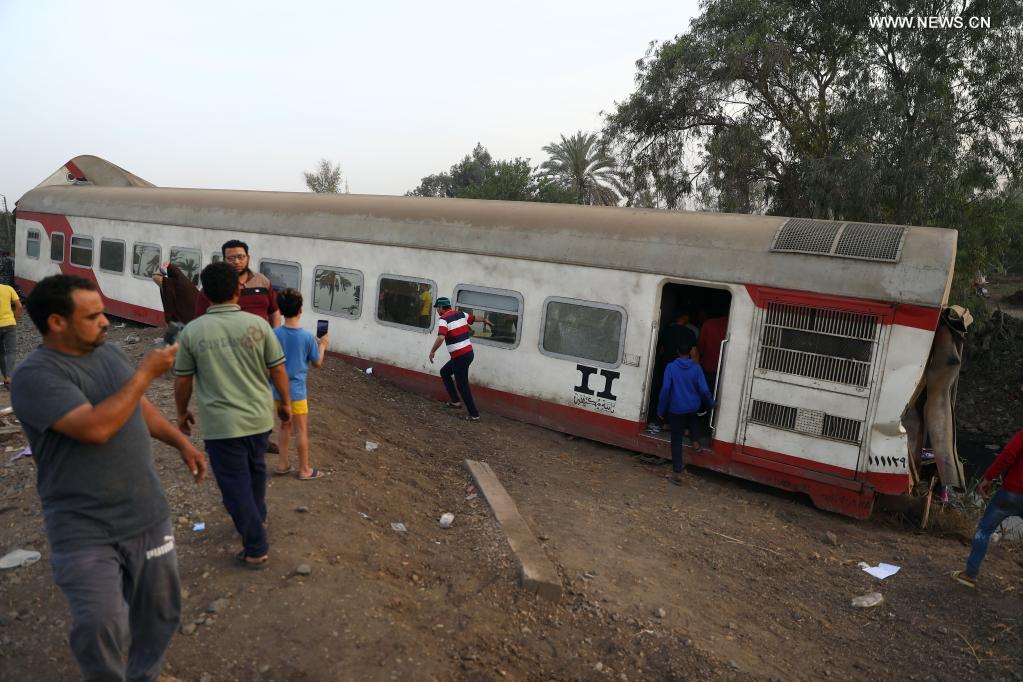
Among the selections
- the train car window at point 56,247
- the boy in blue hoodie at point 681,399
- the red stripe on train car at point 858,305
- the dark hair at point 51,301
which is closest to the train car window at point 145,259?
the train car window at point 56,247

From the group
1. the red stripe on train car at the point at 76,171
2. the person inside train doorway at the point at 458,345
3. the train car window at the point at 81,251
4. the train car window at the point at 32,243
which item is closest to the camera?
the person inside train doorway at the point at 458,345

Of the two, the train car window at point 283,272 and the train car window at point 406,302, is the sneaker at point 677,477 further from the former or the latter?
the train car window at point 283,272

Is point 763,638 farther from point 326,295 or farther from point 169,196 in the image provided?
point 169,196

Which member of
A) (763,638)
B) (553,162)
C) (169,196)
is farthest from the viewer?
(553,162)

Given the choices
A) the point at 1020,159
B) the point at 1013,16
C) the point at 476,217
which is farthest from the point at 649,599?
the point at 1013,16

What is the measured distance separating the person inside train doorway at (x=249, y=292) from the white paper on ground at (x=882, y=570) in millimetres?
5036

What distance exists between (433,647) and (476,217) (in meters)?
6.14

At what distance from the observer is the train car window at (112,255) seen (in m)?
13.3

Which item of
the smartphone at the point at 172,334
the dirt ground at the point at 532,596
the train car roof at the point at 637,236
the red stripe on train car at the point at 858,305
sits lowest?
the dirt ground at the point at 532,596

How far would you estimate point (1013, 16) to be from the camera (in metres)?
15.4

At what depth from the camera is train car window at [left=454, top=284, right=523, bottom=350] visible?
8.60m

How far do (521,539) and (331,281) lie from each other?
620cm

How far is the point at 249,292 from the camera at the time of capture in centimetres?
550

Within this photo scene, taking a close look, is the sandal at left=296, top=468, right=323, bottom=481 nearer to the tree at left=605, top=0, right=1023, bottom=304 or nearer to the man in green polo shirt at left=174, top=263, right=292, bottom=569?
the man in green polo shirt at left=174, top=263, right=292, bottom=569
